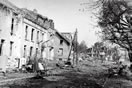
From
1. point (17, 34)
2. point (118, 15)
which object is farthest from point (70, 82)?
point (17, 34)

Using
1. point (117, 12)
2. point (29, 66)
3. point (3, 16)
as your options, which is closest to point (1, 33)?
Answer: point (3, 16)

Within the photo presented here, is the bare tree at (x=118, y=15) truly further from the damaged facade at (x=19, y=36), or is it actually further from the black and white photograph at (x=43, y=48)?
the damaged facade at (x=19, y=36)

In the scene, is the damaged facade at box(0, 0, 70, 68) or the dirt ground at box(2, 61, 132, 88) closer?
the dirt ground at box(2, 61, 132, 88)

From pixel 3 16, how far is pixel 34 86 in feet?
34.6

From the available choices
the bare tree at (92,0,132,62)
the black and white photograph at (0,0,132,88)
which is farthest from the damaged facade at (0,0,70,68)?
the bare tree at (92,0,132,62)

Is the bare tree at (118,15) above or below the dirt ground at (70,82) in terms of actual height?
above

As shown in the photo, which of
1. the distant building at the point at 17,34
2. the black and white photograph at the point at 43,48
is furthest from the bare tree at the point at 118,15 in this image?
the distant building at the point at 17,34

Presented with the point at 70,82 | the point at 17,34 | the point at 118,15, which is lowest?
the point at 70,82

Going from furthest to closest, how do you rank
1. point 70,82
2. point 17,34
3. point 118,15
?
1. point 17,34
2. point 70,82
3. point 118,15

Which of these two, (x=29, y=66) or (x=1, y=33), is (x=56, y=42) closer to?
(x=29, y=66)

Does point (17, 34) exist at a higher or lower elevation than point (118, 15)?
higher

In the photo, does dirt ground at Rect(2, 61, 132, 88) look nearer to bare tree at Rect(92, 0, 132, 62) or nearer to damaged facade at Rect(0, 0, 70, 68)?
bare tree at Rect(92, 0, 132, 62)

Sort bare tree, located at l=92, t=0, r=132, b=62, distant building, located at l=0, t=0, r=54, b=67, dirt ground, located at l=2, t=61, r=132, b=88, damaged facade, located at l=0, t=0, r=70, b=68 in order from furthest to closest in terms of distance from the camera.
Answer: damaged facade, located at l=0, t=0, r=70, b=68, distant building, located at l=0, t=0, r=54, b=67, dirt ground, located at l=2, t=61, r=132, b=88, bare tree, located at l=92, t=0, r=132, b=62

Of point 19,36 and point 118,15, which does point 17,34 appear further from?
point 118,15
